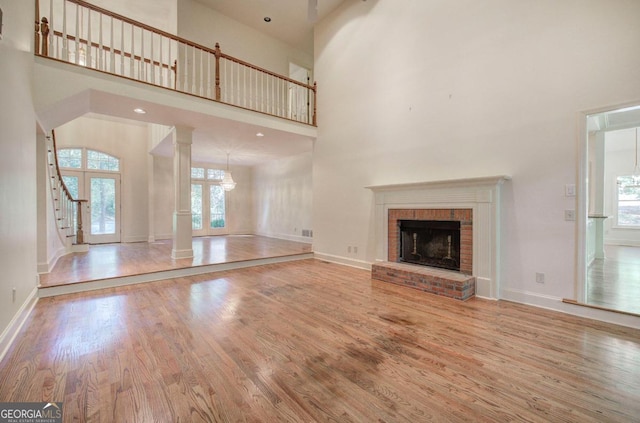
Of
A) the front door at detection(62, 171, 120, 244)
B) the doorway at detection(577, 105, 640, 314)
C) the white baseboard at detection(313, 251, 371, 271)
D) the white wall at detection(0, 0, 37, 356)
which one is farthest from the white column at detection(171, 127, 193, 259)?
the doorway at detection(577, 105, 640, 314)

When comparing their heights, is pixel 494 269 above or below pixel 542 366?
above

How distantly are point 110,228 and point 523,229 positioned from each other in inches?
397

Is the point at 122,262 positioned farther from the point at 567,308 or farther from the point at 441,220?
the point at 567,308

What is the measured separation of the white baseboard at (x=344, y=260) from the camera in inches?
204

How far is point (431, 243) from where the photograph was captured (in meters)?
4.44

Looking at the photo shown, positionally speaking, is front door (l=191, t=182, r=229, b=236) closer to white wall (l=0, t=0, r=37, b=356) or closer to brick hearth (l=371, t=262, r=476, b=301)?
white wall (l=0, t=0, r=37, b=356)

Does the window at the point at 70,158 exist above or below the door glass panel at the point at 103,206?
above

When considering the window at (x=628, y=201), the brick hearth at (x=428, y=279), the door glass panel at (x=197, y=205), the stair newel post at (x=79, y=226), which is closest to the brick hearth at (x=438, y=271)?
the brick hearth at (x=428, y=279)

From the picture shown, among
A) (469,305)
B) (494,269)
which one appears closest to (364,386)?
(469,305)

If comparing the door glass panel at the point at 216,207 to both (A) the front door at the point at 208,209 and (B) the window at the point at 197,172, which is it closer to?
(A) the front door at the point at 208,209

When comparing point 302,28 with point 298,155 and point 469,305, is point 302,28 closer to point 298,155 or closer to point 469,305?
point 298,155

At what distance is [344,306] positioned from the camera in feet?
10.6

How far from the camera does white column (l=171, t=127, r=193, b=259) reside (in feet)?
17.4

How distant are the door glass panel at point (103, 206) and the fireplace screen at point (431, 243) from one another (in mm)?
8415
